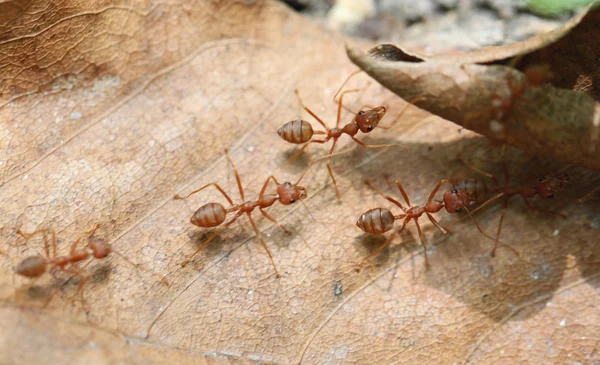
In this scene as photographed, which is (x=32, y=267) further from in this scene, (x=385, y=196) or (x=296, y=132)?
(x=385, y=196)

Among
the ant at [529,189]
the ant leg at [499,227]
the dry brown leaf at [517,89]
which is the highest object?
the dry brown leaf at [517,89]

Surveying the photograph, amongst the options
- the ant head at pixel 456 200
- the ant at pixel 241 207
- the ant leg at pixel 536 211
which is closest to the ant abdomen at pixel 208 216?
the ant at pixel 241 207

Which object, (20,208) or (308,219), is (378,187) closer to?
(308,219)

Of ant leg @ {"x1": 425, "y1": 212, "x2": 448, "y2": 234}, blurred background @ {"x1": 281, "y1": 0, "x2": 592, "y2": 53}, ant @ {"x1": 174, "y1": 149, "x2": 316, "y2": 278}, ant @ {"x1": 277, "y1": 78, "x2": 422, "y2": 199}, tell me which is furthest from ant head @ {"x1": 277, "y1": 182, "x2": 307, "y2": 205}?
blurred background @ {"x1": 281, "y1": 0, "x2": 592, "y2": 53}

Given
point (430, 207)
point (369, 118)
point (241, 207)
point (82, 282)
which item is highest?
point (369, 118)

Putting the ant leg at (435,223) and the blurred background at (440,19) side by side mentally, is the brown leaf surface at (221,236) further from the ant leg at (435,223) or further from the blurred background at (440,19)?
the blurred background at (440,19)

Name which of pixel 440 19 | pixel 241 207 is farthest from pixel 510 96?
pixel 440 19
